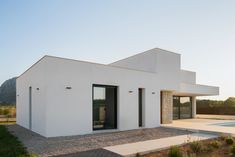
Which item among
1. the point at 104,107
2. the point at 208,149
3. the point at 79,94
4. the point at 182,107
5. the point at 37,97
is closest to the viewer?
the point at 208,149

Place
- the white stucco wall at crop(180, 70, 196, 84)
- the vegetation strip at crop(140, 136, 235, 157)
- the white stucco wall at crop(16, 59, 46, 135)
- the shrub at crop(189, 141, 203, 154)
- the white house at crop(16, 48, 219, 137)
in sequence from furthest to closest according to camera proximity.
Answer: the white stucco wall at crop(180, 70, 196, 84) < the white stucco wall at crop(16, 59, 46, 135) < the white house at crop(16, 48, 219, 137) < the shrub at crop(189, 141, 203, 154) < the vegetation strip at crop(140, 136, 235, 157)

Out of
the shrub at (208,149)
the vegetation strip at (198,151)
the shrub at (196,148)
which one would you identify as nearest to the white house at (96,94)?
the vegetation strip at (198,151)

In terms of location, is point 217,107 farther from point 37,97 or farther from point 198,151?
point 37,97

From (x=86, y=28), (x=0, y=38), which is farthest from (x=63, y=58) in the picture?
(x=0, y=38)

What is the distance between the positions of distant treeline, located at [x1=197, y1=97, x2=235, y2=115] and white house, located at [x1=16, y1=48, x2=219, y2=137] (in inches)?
674

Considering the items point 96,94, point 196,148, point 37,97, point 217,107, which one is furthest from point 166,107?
point 217,107

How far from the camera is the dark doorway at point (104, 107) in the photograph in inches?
447

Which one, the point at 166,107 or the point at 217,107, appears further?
the point at 217,107

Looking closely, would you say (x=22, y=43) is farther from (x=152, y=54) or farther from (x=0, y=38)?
(x=152, y=54)

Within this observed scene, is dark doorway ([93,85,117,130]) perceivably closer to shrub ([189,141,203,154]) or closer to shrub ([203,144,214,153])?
shrub ([189,141,203,154])

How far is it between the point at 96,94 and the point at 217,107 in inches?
947

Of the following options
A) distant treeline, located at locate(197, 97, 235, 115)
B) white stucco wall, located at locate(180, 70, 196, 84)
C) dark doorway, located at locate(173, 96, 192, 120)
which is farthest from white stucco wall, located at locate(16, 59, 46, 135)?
distant treeline, located at locate(197, 97, 235, 115)

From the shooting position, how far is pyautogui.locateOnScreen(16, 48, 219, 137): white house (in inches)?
388

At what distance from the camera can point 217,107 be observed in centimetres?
2962
